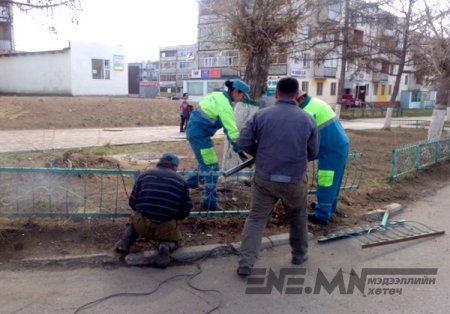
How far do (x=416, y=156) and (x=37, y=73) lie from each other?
88.2 ft

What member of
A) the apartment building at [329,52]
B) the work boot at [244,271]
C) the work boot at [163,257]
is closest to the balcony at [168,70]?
the apartment building at [329,52]

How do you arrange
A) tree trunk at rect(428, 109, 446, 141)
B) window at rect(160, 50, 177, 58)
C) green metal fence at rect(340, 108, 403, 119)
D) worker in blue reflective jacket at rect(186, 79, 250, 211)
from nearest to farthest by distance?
worker in blue reflective jacket at rect(186, 79, 250, 211), tree trunk at rect(428, 109, 446, 141), green metal fence at rect(340, 108, 403, 119), window at rect(160, 50, 177, 58)

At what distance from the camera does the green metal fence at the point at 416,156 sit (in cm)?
715

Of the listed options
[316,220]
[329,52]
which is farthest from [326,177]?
[329,52]

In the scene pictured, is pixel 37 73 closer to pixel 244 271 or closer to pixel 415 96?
pixel 244 271

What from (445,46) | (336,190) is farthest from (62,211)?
(445,46)

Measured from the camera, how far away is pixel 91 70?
28.4 m

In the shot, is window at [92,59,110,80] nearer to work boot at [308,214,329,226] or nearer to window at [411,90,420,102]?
work boot at [308,214,329,226]

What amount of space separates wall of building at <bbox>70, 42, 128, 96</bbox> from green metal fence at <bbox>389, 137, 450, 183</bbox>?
23.5 m

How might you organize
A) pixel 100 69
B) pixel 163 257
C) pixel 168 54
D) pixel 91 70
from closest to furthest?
pixel 163 257, pixel 91 70, pixel 100 69, pixel 168 54

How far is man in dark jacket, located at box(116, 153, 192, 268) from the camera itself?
12.0 feet

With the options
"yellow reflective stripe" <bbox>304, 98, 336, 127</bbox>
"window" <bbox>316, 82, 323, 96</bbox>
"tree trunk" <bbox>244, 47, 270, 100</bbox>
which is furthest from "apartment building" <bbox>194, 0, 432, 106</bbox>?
"yellow reflective stripe" <bbox>304, 98, 336, 127</bbox>

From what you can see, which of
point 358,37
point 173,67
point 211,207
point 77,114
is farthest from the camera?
point 173,67

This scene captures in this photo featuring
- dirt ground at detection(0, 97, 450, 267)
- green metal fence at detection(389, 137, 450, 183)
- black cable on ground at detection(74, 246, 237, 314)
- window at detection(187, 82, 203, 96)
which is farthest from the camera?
window at detection(187, 82, 203, 96)
